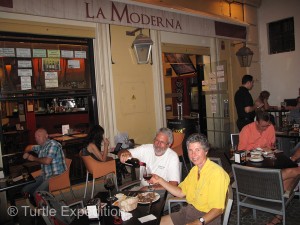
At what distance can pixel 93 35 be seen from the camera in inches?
213

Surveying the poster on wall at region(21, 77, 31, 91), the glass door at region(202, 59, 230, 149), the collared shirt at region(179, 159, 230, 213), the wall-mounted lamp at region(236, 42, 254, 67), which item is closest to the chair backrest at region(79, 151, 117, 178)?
the poster on wall at region(21, 77, 31, 91)

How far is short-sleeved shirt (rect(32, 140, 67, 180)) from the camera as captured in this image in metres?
4.11

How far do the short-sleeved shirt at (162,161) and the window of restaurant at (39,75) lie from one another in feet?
7.96

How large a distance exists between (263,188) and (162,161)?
3.77 feet

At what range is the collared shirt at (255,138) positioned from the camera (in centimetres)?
417

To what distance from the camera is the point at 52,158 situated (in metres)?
4.09

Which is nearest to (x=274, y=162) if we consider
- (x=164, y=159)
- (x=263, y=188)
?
(x=263, y=188)

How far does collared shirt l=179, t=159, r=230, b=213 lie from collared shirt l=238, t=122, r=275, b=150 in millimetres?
1977

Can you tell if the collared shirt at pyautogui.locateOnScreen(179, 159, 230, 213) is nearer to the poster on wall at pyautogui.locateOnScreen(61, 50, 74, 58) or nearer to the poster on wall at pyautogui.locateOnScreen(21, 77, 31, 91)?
the poster on wall at pyautogui.locateOnScreen(21, 77, 31, 91)

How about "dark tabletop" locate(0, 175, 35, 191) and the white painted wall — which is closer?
"dark tabletop" locate(0, 175, 35, 191)

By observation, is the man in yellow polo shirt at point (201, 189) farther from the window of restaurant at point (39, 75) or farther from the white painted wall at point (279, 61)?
the white painted wall at point (279, 61)

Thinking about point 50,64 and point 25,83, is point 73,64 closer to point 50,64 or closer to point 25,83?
point 50,64

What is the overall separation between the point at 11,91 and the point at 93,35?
1939 mm

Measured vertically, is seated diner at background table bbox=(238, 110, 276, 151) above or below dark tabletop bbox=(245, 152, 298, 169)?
above
